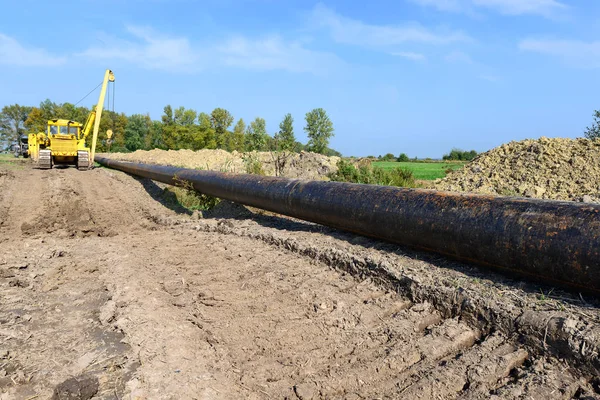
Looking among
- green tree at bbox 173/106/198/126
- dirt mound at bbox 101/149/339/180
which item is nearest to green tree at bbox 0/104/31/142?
green tree at bbox 173/106/198/126

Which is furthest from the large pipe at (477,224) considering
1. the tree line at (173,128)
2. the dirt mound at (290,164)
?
the tree line at (173,128)

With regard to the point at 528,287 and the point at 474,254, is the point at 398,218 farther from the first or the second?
the point at 528,287

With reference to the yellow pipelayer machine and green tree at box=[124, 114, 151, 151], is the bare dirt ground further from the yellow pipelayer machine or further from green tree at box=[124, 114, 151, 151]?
green tree at box=[124, 114, 151, 151]

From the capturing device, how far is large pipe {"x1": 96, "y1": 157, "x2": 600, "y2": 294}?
121 inches

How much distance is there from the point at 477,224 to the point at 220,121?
67.0m

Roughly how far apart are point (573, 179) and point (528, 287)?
881 cm

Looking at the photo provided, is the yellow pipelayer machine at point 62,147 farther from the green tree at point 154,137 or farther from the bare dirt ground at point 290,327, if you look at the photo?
the green tree at point 154,137

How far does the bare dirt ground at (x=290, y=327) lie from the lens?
98.8 inches

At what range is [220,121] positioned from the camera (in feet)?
222

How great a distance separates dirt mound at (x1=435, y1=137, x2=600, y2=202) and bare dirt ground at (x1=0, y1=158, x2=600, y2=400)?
288 inches

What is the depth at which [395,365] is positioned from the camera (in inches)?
105

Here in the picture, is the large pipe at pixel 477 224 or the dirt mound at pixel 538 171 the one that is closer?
the large pipe at pixel 477 224

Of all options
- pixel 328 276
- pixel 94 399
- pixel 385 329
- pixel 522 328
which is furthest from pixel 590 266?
pixel 94 399

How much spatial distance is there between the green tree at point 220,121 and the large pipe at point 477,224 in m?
63.5
